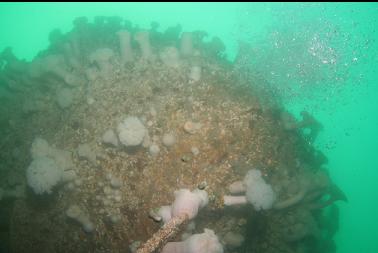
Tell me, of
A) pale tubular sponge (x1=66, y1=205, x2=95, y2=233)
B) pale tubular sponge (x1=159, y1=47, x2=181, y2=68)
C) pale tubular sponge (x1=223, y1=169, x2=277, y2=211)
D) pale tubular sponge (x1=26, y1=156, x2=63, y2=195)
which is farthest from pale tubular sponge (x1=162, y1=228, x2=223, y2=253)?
pale tubular sponge (x1=159, y1=47, x2=181, y2=68)

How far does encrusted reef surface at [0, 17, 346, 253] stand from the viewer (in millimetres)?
5727

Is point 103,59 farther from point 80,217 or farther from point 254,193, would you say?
point 254,193

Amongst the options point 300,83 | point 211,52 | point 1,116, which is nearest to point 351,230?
point 300,83

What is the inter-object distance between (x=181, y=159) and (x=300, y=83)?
1499cm

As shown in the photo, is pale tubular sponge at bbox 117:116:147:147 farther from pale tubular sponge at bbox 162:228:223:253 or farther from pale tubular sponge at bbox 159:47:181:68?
pale tubular sponge at bbox 159:47:181:68

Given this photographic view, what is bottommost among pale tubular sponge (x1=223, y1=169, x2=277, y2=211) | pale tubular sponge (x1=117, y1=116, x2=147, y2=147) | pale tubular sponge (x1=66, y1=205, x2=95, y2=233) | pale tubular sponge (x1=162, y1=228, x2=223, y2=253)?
pale tubular sponge (x1=162, y1=228, x2=223, y2=253)

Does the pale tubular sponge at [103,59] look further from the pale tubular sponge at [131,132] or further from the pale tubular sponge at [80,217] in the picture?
the pale tubular sponge at [80,217]

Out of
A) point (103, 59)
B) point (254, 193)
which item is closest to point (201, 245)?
point (254, 193)

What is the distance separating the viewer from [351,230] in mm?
60531


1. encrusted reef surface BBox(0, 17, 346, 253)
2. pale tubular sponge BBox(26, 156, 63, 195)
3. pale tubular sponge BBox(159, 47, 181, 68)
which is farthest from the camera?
pale tubular sponge BBox(159, 47, 181, 68)

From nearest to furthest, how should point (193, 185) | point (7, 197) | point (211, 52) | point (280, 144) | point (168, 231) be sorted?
point (168, 231) < point (193, 185) < point (7, 197) < point (280, 144) < point (211, 52)

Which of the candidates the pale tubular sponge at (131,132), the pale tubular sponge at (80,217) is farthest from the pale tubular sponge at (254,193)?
the pale tubular sponge at (80,217)

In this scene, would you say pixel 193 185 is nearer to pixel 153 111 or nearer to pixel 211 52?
pixel 153 111

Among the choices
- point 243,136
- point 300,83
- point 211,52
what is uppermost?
point 300,83
